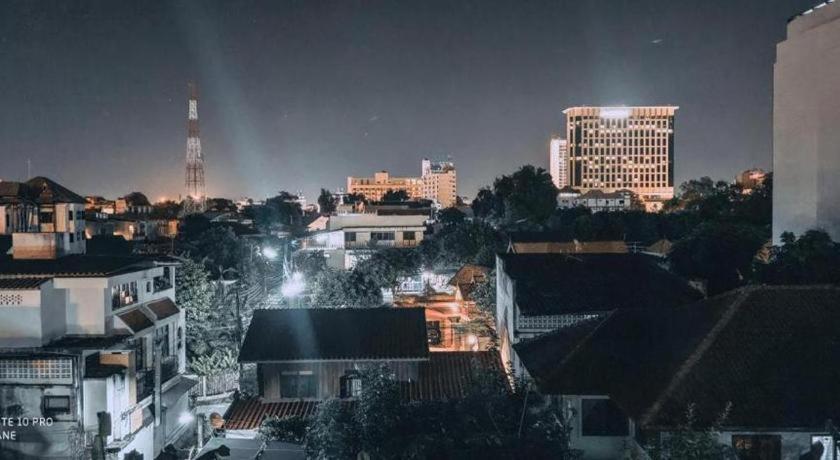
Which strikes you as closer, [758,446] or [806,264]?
[758,446]

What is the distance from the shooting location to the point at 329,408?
10.9 m

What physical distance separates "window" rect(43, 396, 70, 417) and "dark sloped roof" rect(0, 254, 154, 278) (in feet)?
10.8

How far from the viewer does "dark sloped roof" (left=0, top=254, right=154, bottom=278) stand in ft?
54.5

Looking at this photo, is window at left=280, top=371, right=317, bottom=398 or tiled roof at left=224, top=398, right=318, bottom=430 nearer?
tiled roof at left=224, top=398, right=318, bottom=430

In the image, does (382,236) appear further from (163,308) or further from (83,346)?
(83,346)

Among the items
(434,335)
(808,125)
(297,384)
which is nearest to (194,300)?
(297,384)

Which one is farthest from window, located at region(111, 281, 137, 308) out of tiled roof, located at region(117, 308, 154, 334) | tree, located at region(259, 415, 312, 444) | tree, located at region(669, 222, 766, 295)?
tree, located at region(669, 222, 766, 295)

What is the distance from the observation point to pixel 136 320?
1777cm

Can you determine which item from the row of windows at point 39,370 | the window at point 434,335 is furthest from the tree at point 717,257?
the row of windows at point 39,370

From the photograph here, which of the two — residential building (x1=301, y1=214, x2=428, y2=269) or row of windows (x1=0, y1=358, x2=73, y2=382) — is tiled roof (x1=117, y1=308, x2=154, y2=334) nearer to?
row of windows (x1=0, y1=358, x2=73, y2=382)

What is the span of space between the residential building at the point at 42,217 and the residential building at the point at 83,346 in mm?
36

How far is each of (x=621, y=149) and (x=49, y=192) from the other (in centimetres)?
14231

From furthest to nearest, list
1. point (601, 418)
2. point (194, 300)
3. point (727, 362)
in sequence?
1. point (194, 300)
2. point (601, 418)
3. point (727, 362)

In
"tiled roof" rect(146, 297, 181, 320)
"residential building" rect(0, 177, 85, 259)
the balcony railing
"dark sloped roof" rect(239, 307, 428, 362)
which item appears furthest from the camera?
"residential building" rect(0, 177, 85, 259)
